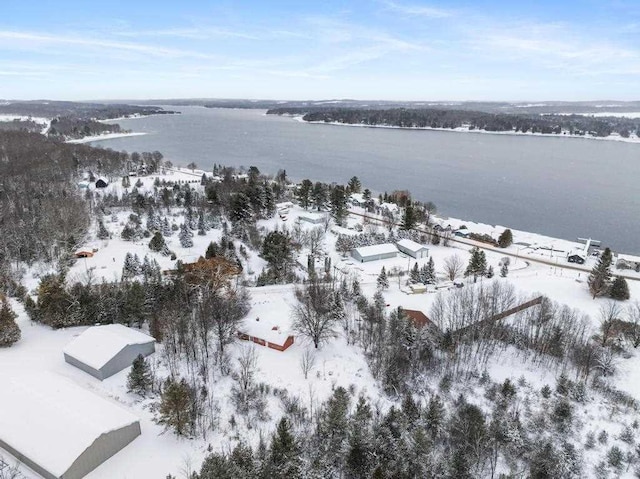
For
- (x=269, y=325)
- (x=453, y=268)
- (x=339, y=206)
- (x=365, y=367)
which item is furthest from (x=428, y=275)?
(x=339, y=206)

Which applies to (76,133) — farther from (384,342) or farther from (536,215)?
(384,342)

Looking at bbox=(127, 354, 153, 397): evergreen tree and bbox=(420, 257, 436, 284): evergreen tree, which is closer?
bbox=(127, 354, 153, 397): evergreen tree

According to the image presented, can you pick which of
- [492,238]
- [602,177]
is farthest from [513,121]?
[492,238]

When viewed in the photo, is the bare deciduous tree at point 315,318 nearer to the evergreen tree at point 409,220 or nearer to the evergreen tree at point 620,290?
the evergreen tree at point 620,290

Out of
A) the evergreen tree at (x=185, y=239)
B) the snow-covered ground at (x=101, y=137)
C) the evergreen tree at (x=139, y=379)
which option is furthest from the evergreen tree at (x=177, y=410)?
the snow-covered ground at (x=101, y=137)

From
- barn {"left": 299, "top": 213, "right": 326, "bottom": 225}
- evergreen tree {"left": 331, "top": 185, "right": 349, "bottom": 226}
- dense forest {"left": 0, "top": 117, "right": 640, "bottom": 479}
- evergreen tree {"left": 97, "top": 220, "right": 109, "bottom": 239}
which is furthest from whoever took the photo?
evergreen tree {"left": 331, "top": 185, "right": 349, "bottom": 226}

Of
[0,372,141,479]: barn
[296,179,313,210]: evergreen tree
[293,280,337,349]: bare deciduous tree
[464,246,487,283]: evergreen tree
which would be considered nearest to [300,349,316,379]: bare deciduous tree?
[293,280,337,349]: bare deciduous tree

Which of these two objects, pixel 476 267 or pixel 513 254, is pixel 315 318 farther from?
pixel 513 254

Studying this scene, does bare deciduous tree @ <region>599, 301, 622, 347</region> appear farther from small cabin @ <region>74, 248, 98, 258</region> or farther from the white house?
small cabin @ <region>74, 248, 98, 258</region>
